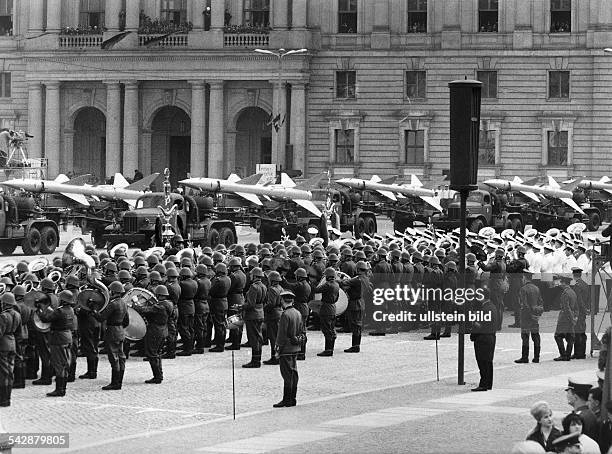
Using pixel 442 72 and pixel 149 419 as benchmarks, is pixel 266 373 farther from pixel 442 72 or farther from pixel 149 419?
pixel 442 72

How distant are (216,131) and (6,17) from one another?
13236 mm

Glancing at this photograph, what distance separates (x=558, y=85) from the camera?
267 ft

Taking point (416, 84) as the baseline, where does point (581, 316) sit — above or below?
below

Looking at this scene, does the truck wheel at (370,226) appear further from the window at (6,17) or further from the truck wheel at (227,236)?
the window at (6,17)

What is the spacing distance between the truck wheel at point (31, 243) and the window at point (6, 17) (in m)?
42.0

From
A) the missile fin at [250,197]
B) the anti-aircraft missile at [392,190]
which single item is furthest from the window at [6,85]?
the missile fin at [250,197]

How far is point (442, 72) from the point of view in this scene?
8212cm

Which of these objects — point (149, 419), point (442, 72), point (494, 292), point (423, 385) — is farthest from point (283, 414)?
point (442, 72)

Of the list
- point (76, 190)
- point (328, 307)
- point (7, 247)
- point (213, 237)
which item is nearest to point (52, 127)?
Result: point (76, 190)

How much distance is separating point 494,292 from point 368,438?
1126cm

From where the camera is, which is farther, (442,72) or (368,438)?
(442,72)

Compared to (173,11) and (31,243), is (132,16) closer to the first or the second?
(173,11)

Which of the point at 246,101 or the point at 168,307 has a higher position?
the point at 246,101

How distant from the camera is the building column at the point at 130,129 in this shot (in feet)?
273
